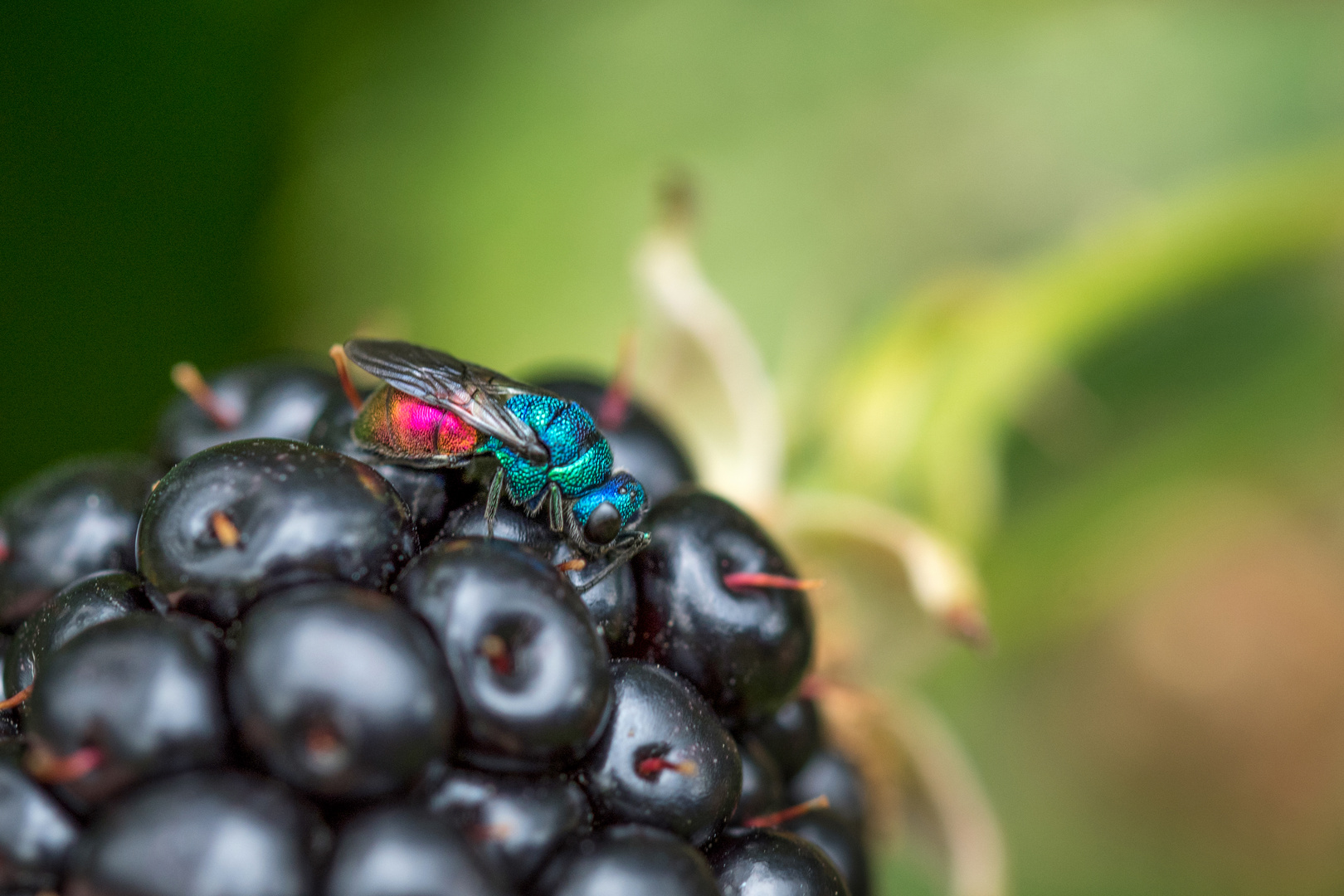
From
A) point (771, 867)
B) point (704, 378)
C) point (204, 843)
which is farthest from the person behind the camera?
point (704, 378)

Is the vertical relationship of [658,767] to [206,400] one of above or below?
below

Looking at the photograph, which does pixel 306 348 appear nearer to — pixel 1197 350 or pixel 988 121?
pixel 988 121

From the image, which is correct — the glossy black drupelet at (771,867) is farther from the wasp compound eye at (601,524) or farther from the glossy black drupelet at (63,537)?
the glossy black drupelet at (63,537)

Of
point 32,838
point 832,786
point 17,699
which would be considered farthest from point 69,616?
point 832,786

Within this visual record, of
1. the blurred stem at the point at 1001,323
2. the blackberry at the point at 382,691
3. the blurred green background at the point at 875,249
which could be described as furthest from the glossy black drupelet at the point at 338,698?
the blurred green background at the point at 875,249

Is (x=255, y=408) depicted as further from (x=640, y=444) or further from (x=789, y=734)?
(x=789, y=734)
